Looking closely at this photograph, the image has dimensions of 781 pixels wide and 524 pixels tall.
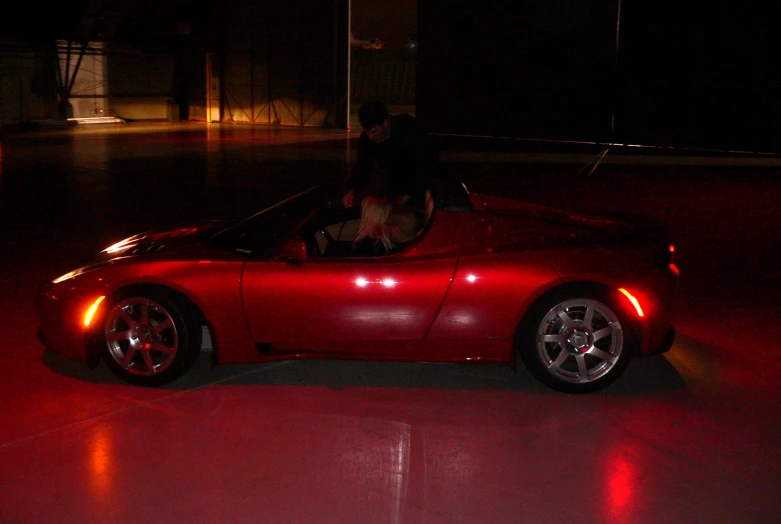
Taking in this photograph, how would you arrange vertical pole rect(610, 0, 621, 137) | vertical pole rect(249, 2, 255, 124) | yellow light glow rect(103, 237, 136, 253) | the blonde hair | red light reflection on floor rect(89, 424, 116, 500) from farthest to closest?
vertical pole rect(249, 2, 255, 124) < vertical pole rect(610, 0, 621, 137) < yellow light glow rect(103, 237, 136, 253) < the blonde hair < red light reflection on floor rect(89, 424, 116, 500)

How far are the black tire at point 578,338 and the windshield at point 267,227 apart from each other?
156 cm

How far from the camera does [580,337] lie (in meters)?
5.45

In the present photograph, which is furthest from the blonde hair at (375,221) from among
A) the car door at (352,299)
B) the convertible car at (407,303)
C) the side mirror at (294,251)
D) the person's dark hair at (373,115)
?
the person's dark hair at (373,115)

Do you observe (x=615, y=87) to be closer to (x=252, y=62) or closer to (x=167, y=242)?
Answer: (x=252, y=62)

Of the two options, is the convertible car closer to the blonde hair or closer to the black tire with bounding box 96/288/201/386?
the black tire with bounding box 96/288/201/386

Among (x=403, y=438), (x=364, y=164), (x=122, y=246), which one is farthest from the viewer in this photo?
(x=364, y=164)

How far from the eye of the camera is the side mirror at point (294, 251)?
545 cm

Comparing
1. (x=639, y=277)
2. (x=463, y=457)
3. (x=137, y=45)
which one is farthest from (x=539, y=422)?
(x=137, y=45)

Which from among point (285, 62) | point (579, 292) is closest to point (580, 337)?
point (579, 292)

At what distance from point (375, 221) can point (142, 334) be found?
1.57 m

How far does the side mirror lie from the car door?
0.12ft

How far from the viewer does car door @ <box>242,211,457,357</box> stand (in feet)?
17.8

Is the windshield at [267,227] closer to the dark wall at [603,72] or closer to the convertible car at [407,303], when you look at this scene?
the convertible car at [407,303]

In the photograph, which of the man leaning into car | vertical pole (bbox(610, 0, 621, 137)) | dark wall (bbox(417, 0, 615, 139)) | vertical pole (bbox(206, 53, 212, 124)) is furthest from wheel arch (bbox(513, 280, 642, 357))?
vertical pole (bbox(206, 53, 212, 124))
